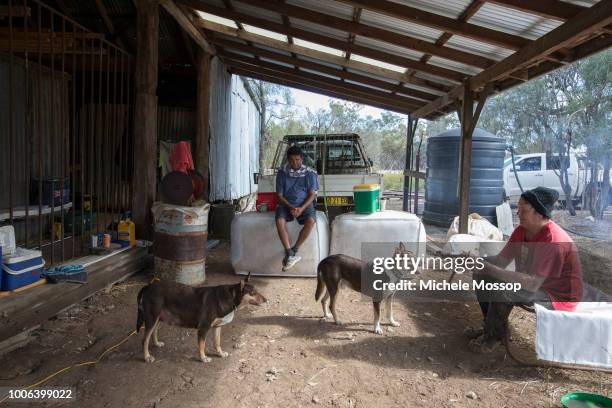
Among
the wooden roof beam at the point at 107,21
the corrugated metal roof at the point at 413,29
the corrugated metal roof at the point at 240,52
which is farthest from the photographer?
the corrugated metal roof at the point at 240,52

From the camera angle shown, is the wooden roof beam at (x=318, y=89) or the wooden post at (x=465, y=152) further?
the wooden roof beam at (x=318, y=89)

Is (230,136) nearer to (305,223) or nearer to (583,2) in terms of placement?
(305,223)

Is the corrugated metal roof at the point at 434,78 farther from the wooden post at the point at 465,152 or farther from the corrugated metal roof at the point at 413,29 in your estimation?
the wooden post at the point at 465,152

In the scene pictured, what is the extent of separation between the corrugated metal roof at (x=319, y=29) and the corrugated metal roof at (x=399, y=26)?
2.68 feet

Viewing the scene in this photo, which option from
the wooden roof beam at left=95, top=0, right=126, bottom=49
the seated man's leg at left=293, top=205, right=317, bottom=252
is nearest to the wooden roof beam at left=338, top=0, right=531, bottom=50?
the seated man's leg at left=293, top=205, right=317, bottom=252

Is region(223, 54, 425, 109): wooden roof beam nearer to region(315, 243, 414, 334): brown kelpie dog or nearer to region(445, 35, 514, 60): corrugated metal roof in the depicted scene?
region(445, 35, 514, 60): corrugated metal roof

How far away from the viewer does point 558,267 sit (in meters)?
3.24

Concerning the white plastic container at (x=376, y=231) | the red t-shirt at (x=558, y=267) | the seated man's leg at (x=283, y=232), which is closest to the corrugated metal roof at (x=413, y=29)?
the red t-shirt at (x=558, y=267)

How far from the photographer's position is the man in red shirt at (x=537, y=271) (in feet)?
10.6

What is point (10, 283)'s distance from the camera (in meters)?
3.64

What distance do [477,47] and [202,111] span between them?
5949 mm

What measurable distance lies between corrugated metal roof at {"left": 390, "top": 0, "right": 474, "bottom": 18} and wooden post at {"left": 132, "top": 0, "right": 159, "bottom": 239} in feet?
11.9

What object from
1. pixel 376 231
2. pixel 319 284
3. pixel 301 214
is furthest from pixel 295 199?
pixel 319 284

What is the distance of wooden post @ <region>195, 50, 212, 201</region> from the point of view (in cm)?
921
